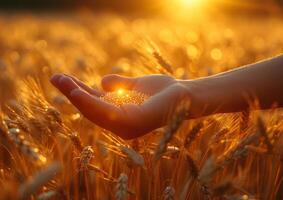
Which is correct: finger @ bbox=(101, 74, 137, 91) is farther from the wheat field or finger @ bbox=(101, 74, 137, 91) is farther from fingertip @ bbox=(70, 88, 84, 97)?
fingertip @ bbox=(70, 88, 84, 97)

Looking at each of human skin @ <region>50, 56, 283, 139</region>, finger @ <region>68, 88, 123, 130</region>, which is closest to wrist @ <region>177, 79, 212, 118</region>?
human skin @ <region>50, 56, 283, 139</region>

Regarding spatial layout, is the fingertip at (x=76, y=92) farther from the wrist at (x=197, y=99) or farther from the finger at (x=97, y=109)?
the wrist at (x=197, y=99)

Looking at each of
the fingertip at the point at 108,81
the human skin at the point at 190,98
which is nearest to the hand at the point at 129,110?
the human skin at the point at 190,98

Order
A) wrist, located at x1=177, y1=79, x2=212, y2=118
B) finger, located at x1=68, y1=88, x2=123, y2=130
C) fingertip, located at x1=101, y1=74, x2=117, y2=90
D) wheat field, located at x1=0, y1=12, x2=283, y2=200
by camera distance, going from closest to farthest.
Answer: wheat field, located at x1=0, y1=12, x2=283, y2=200 → finger, located at x1=68, y1=88, x2=123, y2=130 → wrist, located at x1=177, y1=79, x2=212, y2=118 → fingertip, located at x1=101, y1=74, x2=117, y2=90

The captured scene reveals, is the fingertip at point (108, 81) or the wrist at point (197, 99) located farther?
the fingertip at point (108, 81)

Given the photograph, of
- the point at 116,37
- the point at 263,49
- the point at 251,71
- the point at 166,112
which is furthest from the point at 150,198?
the point at 116,37

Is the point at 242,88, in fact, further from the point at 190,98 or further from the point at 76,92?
the point at 76,92

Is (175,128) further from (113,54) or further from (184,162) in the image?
(113,54)
